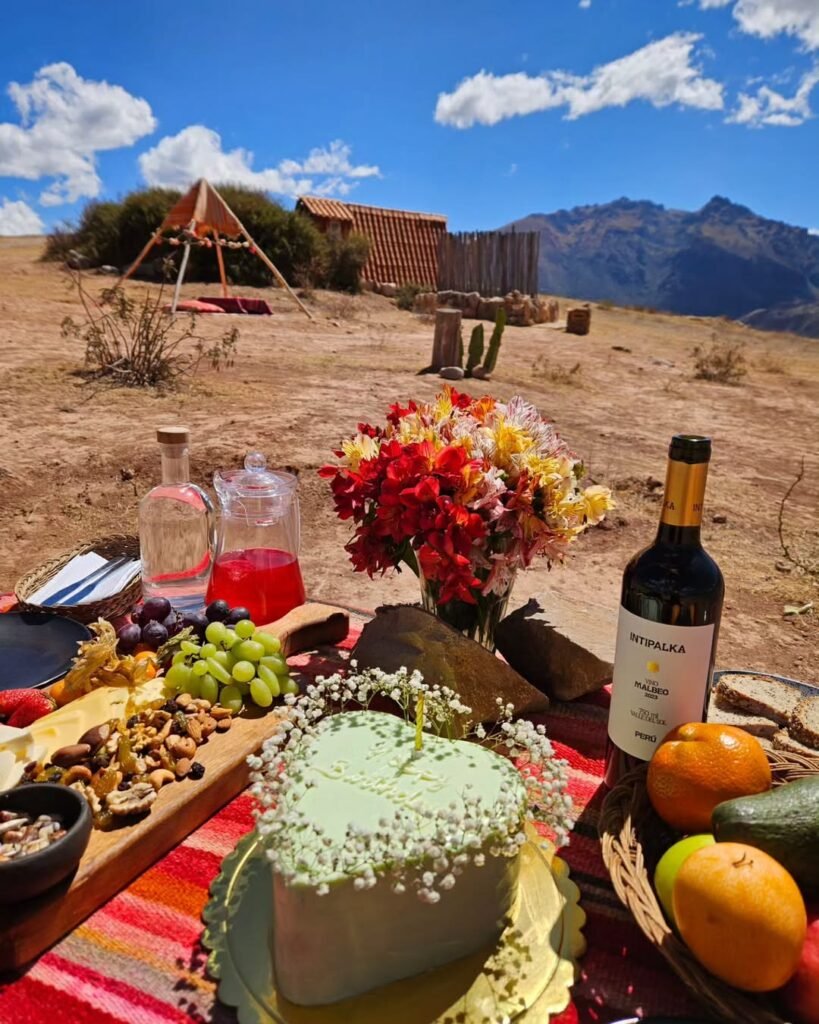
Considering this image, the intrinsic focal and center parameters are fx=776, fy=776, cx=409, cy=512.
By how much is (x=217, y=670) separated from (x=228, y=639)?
7cm

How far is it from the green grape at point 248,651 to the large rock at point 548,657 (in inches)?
24.9

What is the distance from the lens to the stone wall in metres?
17.2

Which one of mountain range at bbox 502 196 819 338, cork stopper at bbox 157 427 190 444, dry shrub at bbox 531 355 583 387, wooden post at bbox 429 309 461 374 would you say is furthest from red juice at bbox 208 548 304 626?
mountain range at bbox 502 196 819 338

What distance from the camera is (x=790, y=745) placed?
1409mm

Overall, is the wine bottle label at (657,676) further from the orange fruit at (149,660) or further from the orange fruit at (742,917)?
the orange fruit at (149,660)

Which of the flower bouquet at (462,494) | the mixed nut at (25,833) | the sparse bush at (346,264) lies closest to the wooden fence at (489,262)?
the sparse bush at (346,264)

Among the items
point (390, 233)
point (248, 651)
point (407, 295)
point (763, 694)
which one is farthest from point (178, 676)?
point (390, 233)

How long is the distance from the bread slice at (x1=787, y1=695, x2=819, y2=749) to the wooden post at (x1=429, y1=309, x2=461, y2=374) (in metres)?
8.63

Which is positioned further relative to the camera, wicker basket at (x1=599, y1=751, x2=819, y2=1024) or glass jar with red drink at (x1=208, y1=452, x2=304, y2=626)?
glass jar with red drink at (x1=208, y1=452, x2=304, y2=626)

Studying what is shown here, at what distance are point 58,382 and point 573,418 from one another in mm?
5275

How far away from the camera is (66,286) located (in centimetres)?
1413

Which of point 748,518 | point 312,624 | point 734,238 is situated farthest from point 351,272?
point 734,238

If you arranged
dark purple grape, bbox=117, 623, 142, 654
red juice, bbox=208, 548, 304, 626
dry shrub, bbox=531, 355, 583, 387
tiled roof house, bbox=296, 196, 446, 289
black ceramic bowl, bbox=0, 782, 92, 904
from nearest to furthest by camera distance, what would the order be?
black ceramic bowl, bbox=0, 782, 92, 904
dark purple grape, bbox=117, 623, 142, 654
red juice, bbox=208, 548, 304, 626
dry shrub, bbox=531, 355, 583, 387
tiled roof house, bbox=296, 196, 446, 289

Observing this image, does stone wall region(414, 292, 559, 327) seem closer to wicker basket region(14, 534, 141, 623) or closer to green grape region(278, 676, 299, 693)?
wicker basket region(14, 534, 141, 623)
